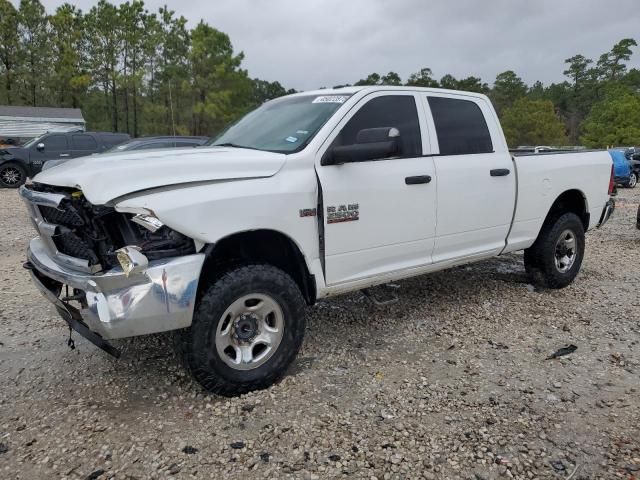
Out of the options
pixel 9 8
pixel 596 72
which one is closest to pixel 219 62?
pixel 9 8

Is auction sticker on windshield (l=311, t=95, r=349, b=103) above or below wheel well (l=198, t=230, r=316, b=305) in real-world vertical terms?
above

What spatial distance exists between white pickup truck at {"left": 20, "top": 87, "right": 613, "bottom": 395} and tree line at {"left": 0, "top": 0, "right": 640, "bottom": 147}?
33.4 metres

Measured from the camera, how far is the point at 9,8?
40875 millimetres

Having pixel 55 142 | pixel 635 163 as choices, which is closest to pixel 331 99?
pixel 55 142

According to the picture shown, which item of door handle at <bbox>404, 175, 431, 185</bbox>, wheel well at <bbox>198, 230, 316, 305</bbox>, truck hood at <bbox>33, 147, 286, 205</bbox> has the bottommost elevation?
wheel well at <bbox>198, 230, 316, 305</bbox>

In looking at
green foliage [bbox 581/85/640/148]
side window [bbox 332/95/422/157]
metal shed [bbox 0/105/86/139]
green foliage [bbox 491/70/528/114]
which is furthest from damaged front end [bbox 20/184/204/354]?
green foliage [bbox 491/70/528/114]

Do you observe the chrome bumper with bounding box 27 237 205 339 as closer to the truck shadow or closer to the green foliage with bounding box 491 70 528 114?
the truck shadow

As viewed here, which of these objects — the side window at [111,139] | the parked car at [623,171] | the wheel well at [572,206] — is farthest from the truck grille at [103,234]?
the parked car at [623,171]

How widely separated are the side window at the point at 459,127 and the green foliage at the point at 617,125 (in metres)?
42.8

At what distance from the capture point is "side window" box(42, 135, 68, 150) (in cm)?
1545

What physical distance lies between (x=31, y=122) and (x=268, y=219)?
37.1m

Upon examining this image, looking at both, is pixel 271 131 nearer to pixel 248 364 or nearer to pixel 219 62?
pixel 248 364

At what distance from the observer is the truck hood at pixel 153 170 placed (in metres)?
2.62

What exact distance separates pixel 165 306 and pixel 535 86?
88.9 meters
